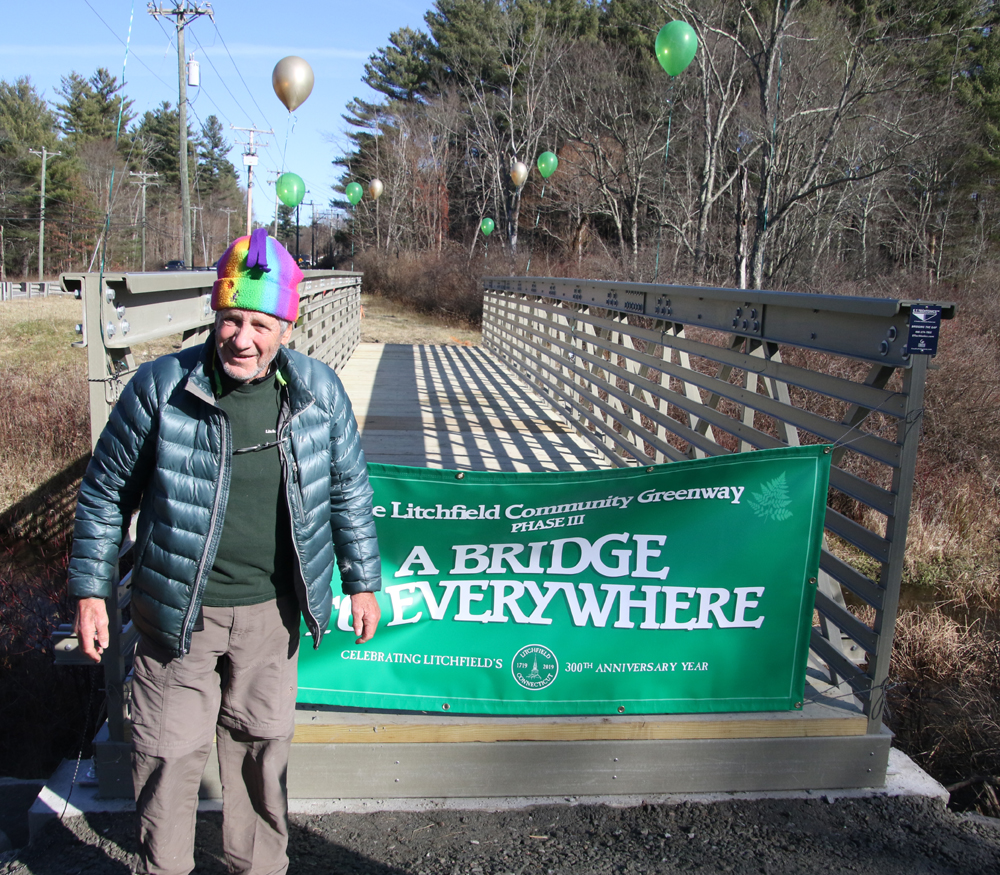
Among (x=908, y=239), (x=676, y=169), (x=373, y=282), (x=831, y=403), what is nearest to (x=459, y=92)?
(x=373, y=282)

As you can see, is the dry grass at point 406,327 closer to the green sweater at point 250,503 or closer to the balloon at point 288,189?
the balloon at point 288,189

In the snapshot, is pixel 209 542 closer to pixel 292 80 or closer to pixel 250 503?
pixel 250 503

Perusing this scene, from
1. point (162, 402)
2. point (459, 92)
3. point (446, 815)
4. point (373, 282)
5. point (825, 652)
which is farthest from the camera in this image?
point (459, 92)

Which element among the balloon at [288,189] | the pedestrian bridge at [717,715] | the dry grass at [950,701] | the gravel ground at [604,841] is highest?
the balloon at [288,189]

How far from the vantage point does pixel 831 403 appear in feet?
34.2

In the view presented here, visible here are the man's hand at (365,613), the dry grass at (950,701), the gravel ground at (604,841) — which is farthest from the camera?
the dry grass at (950,701)

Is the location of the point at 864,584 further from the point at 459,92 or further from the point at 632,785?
the point at 459,92

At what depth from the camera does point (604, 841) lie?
266cm

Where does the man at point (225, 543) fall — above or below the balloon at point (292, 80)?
below

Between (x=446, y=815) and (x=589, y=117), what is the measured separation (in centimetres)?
3430

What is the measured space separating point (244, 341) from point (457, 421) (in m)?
6.26

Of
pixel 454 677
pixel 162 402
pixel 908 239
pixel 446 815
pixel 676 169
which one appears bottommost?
pixel 446 815

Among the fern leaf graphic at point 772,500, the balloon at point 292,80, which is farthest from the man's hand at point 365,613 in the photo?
the balloon at point 292,80

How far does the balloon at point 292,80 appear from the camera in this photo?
47.7 feet
